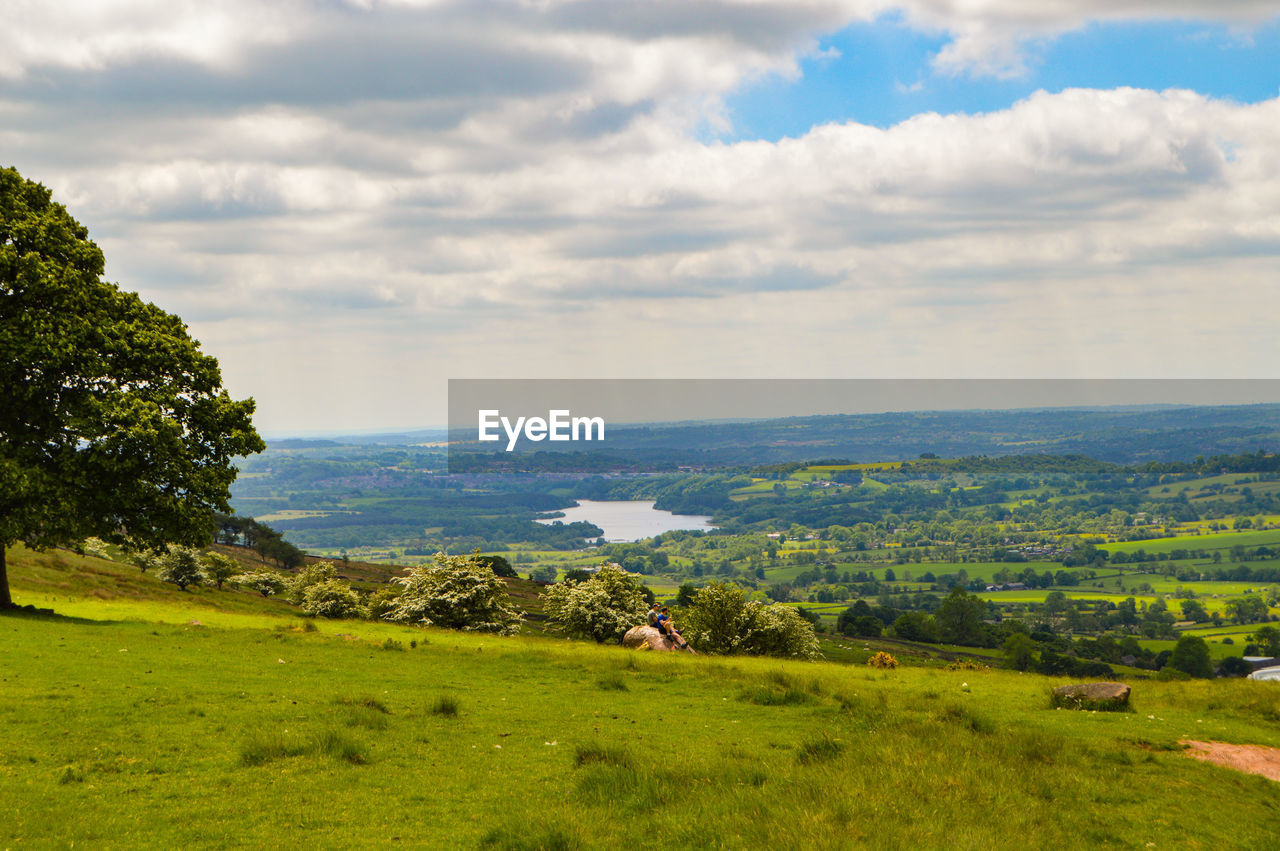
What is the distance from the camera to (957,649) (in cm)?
15075

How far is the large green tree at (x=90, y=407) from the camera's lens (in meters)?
25.5

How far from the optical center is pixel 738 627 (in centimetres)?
4119

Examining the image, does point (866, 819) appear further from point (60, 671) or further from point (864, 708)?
point (60, 671)

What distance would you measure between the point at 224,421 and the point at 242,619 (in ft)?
36.3

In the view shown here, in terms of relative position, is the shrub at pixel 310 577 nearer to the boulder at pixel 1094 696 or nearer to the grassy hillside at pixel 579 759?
the grassy hillside at pixel 579 759

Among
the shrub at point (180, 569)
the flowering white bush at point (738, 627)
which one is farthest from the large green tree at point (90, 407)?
the shrub at point (180, 569)

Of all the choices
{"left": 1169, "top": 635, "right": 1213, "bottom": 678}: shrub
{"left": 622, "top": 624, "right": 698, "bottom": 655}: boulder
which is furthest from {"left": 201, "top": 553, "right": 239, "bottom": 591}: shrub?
{"left": 1169, "top": 635, "right": 1213, "bottom": 678}: shrub

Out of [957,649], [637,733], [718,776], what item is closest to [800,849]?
[718,776]

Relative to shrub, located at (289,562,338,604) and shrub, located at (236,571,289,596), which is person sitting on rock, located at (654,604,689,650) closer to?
shrub, located at (289,562,338,604)

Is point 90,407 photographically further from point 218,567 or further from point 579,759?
Result: point 218,567

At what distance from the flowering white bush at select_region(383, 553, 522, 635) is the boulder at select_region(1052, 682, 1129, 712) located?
27.8 metres

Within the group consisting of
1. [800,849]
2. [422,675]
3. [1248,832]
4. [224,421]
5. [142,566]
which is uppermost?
[224,421]

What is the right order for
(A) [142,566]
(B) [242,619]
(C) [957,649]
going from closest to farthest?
1. (B) [242,619]
2. (A) [142,566]
3. (C) [957,649]

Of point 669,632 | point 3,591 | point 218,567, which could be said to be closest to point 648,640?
point 669,632
